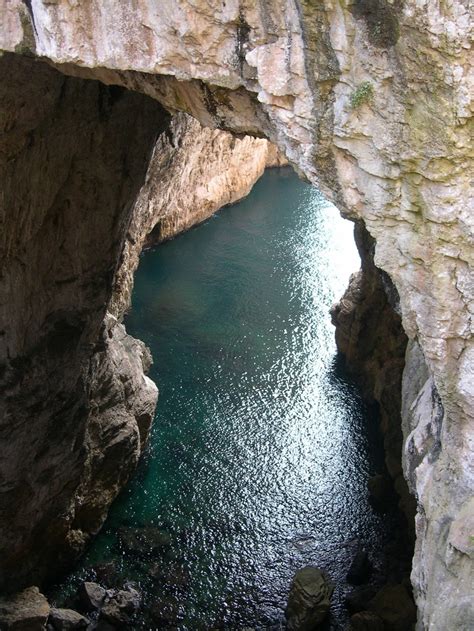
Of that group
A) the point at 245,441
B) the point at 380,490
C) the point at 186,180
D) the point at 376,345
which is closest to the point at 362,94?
the point at 380,490

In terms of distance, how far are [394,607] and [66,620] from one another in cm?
518

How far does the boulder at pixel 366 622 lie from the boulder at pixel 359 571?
Result: 4.06ft

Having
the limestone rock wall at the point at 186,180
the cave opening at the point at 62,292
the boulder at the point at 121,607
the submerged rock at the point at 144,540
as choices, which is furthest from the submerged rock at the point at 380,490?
the limestone rock wall at the point at 186,180

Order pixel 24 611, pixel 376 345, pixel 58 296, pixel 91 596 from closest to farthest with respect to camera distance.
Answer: pixel 24 611, pixel 58 296, pixel 91 596, pixel 376 345

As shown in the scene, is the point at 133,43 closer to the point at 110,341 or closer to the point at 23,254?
the point at 23,254

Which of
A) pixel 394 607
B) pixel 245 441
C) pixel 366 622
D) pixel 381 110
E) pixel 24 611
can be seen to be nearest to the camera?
pixel 381 110

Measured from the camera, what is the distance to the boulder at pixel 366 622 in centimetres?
1115

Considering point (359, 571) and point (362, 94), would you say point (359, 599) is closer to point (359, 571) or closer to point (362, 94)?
point (359, 571)

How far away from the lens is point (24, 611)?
11.1 metres

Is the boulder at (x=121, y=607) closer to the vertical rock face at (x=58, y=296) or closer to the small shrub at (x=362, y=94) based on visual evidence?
the vertical rock face at (x=58, y=296)

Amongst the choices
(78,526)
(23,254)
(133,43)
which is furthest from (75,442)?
(133,43)

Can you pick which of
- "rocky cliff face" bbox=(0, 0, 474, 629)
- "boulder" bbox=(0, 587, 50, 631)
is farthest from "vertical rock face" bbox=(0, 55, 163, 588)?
"rocky cliff face" bbox=(0, 0, 474, 629)

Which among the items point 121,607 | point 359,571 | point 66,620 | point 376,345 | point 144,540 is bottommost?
point 66,620

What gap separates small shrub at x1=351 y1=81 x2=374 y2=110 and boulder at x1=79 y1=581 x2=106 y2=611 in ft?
31.2
